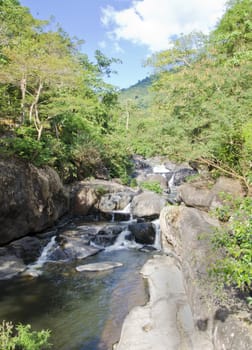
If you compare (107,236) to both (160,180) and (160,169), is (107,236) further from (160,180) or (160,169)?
(160,169)

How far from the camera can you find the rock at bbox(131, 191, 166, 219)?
50.4ft

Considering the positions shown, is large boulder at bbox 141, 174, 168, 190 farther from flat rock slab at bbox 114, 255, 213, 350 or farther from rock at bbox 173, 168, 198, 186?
flat rock slab at bbox 114, 255, 213, 350

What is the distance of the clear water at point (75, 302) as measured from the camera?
244 inches

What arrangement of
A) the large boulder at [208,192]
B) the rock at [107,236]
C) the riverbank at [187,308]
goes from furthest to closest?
the rock at [107,236], the large boulder at [208,192], the riverbank at [187,308]

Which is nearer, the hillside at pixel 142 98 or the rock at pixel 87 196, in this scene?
the rock at pixel 87 196

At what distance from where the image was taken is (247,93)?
1137cm

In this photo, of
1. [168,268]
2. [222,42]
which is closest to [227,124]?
[168,268]

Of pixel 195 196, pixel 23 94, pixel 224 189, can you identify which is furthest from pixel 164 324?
pixel 23 94

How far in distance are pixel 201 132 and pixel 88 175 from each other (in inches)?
377

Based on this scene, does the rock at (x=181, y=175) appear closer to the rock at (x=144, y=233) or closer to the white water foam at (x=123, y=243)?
the rock at (x=144, y=233)

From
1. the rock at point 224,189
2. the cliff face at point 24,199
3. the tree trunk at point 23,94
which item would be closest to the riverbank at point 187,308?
the rock at point 224,189

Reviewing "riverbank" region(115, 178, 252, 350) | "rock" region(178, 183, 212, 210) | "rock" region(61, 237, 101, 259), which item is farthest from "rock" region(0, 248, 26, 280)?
"rock" region(178, 183, 212, 210)

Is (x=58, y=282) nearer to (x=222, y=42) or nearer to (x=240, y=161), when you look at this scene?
(x=240, y=161)

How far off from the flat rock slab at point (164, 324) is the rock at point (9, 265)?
455cm
